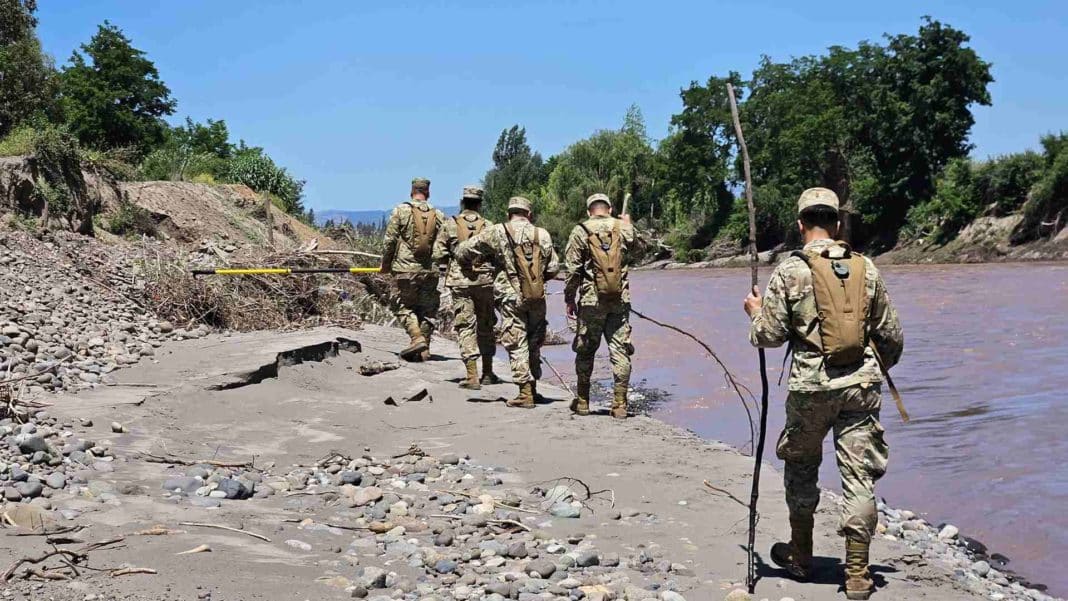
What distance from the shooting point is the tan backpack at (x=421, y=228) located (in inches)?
474

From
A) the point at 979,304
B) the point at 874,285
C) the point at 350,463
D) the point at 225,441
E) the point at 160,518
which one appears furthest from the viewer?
the point at 979,304

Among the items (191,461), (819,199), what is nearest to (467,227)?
(191,461)

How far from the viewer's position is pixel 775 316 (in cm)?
493

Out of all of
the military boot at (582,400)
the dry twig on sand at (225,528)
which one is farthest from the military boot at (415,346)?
the dry twig on sand at (225,528)

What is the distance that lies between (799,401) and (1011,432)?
20.6ft

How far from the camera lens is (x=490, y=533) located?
5684mm

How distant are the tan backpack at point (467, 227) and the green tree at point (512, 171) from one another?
318 ft

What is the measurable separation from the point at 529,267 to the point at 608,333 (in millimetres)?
1023

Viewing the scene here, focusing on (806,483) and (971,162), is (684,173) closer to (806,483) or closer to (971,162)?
(971,162)

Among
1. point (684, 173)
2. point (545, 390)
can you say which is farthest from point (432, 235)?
point (684, 173)

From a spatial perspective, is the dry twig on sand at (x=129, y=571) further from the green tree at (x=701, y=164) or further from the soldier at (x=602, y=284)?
the green tree at (x=701, y=164)

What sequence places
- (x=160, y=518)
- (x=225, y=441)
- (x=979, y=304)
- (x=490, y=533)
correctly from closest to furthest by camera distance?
(x=160, y=518) < (x=490, y=533) < (x=225, y=441) < (x=979, y=304)

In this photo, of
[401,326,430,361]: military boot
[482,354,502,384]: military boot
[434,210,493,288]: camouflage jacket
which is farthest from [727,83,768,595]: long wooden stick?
[401,326,430,361]: military boot

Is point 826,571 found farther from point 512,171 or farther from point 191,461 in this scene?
point 512,171
